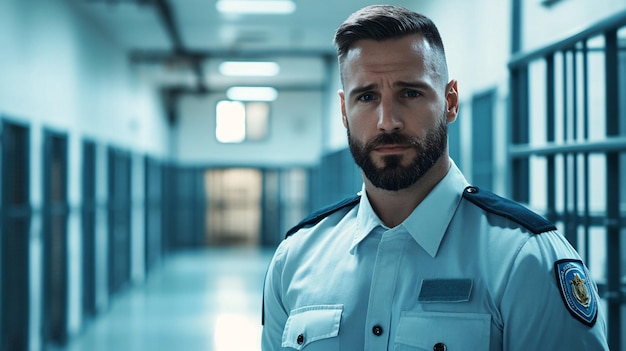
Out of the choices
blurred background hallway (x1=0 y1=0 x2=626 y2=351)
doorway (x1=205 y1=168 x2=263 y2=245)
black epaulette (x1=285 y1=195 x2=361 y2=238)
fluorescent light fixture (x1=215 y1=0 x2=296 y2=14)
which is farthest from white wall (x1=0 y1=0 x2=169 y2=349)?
doorway (x1=205 y1=168 x2=263 y2=245)

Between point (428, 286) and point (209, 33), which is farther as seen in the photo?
point (209, 33)

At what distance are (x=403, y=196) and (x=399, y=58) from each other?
269 mm

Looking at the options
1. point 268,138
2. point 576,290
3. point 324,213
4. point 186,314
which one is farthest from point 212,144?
point 576,290

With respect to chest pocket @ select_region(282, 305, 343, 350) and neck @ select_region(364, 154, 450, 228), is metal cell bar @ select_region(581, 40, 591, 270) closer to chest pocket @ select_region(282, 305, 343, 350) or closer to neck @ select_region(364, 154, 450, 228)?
neck @ select_region(364, 154, 450, 228)

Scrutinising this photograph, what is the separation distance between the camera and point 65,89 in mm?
6785

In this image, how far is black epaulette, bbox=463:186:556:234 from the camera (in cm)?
117

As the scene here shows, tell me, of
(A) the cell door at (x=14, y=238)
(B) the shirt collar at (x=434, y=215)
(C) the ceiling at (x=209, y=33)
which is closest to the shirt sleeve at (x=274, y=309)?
(B) the shirt collar at (x=434, y=215)

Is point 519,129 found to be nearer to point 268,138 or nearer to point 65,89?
point 65,89

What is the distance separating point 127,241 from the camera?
10414 millimetres

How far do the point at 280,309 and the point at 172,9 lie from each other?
742 centimetres

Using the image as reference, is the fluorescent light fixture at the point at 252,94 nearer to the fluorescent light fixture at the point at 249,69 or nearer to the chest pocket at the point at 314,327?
the fluorescent light fixture at the point at 249,69

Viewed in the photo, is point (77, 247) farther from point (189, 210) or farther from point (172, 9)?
point (189, 210)

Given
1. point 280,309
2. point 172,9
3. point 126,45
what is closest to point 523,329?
point 280,309

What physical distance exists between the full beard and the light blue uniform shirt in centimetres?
8
